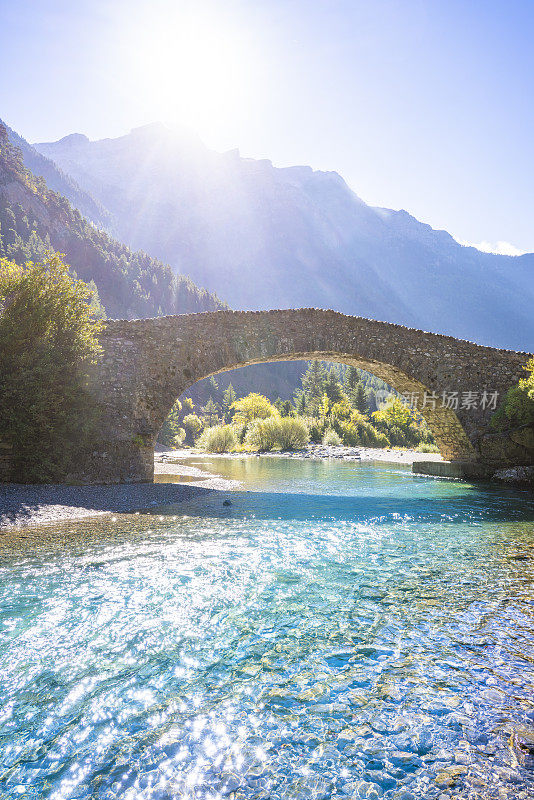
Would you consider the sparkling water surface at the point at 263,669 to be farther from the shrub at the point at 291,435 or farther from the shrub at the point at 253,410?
the shrub at the point at 253,410

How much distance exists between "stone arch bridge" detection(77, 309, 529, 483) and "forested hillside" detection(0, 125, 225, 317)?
184ft

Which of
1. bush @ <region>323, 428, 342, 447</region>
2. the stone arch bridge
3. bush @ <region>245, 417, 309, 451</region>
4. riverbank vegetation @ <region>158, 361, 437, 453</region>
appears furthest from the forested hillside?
the stone arch bridge

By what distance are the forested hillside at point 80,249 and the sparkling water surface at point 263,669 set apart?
64858mm

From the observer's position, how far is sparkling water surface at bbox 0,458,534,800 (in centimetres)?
198

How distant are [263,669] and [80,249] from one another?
10914cm

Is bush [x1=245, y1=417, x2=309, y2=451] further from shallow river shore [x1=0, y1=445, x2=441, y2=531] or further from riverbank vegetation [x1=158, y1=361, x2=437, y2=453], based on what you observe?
shallow river shore [x1=0, y1=445, x2=441, y2=531]

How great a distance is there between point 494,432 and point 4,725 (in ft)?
52.9

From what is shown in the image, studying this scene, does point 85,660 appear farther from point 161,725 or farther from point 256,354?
point 256,354

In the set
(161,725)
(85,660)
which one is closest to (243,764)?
(161,725)

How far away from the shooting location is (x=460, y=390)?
50.2ft

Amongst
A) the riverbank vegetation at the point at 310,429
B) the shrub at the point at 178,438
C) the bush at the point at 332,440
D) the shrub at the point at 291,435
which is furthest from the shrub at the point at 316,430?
the shrub at the point at 178,438

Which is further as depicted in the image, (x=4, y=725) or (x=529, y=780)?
(x=4, y=725)

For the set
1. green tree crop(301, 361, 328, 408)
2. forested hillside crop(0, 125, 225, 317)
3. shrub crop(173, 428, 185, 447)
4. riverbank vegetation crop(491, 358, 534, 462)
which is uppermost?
forested hillside crop(0, 125, 225, 317)

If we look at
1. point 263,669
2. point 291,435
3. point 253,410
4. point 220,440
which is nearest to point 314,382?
point 253,410
